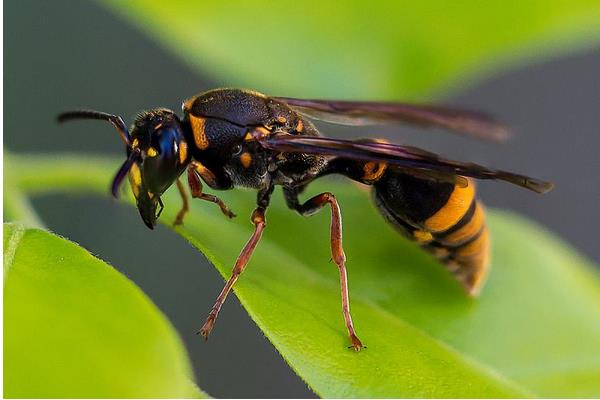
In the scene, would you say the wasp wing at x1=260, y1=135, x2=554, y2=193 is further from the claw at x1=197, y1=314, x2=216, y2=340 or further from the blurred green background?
the blurred green background

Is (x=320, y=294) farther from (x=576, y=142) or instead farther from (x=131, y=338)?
(x=576, y=142)

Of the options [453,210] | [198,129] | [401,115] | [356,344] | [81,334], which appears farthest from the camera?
[401,115]

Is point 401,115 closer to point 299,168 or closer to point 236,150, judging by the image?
point 299,168

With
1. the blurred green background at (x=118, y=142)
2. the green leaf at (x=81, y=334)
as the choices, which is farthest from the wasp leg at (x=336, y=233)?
the blurred green background at (x=118, y=142)

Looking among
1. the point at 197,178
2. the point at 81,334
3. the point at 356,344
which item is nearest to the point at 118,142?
the point at 197,178

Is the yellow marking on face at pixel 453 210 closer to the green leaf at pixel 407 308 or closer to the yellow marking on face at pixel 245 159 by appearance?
the green leaf at pixel 407 308

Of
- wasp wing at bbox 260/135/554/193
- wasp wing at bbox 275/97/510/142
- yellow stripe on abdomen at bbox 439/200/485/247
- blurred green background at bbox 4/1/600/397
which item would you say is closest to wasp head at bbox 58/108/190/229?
wasp wing at bbox 260/135/554/193
